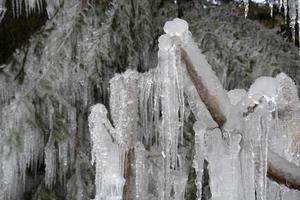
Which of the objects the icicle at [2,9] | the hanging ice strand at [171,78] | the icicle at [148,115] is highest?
the icicle at [2,9]

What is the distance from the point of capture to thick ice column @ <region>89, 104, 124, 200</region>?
6.81 ft

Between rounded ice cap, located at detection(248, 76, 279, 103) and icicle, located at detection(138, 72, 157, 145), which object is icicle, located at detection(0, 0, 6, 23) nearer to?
icicle, located at detection(138, 72, 157, 145)

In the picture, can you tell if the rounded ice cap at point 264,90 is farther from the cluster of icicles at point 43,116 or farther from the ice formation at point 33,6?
Result: the ice formation at point 33,6

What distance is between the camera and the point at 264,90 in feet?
4.51

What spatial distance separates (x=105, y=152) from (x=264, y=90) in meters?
0.85

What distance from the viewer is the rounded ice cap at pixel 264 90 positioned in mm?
1376

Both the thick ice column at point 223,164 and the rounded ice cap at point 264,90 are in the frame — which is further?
the thick ice column at point 223,164

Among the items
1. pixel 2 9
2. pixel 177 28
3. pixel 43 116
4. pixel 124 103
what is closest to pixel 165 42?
pixel 177 28

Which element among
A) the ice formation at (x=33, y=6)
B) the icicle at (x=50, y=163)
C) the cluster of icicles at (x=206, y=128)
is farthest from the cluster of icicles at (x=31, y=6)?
the cluster of icicles at (x=206, y=128)

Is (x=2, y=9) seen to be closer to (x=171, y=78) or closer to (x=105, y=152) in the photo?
(x=105, y=152)

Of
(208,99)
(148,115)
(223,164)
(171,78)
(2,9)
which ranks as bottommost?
(223,164)

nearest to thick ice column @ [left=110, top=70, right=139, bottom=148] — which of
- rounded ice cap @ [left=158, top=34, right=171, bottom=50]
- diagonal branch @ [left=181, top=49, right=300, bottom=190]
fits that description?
rounded ice cap @ [left=158, top=34, right=171, bottom=50]

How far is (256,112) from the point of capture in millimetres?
1450

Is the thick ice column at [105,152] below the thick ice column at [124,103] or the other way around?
below
